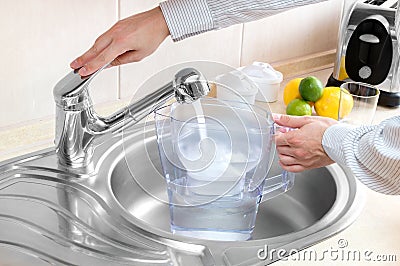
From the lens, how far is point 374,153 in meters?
1.11

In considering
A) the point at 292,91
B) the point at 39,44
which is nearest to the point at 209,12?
the point at 39,44

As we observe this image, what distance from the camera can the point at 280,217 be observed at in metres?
1.55

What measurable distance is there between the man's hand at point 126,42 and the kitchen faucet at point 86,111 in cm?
2

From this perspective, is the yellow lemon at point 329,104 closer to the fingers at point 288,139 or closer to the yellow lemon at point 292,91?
the yellow lemon at point 292,91

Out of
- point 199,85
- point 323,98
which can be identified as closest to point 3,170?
point 199,85

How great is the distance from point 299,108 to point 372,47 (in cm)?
28

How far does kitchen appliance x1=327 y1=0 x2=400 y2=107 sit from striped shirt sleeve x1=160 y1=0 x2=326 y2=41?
45 cm

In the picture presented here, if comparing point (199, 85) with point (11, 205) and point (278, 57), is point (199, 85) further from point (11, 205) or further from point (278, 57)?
point (278, 57)

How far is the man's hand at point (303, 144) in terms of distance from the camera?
1.28 metres

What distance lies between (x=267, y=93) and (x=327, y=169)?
1.13 feet

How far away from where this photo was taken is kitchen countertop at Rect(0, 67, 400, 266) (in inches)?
47.4

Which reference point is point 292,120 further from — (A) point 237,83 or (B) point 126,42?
(B) point 126,42

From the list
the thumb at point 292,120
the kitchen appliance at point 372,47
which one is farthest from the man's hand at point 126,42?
the kitchen appliance at point 372,47

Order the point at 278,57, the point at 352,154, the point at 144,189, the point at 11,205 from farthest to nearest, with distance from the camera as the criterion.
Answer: the point at 278,57
the point at 144,189
the point at 11,205
the point at 352,154
